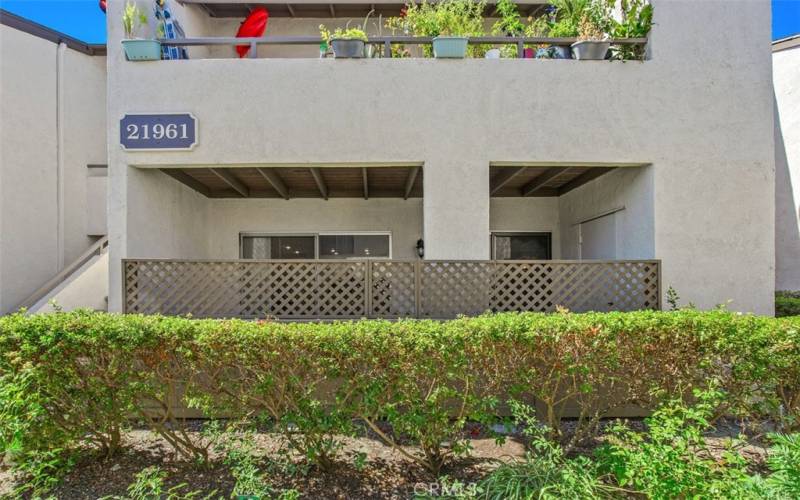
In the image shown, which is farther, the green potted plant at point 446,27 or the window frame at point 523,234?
the window frame at point 523,234

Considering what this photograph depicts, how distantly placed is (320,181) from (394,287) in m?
2.64

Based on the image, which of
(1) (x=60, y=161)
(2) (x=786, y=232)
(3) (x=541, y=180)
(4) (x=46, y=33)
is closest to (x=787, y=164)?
(2) (x=786, y=232)

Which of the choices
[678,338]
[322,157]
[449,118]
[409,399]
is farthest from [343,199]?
[678,338]

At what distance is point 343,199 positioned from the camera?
844 centimetres

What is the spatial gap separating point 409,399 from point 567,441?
1980 mm

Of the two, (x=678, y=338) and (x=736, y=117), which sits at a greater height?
(x=736, y=117)

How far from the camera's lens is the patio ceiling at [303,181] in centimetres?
643

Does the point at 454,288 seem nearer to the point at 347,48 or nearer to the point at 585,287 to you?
the point at 585,287

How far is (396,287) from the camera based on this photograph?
5.29 m

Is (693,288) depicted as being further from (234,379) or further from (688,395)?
(234,379)

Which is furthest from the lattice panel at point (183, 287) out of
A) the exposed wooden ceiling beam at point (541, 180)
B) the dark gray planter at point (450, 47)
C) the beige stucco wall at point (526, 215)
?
the beige stucco wall at point (526, 215)

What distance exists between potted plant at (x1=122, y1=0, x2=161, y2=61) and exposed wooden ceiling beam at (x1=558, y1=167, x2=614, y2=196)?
20.7ft

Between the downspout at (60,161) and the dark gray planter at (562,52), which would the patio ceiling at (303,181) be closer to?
the dark gray planter at (562,52)

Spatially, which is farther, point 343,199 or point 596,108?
point 343,199
